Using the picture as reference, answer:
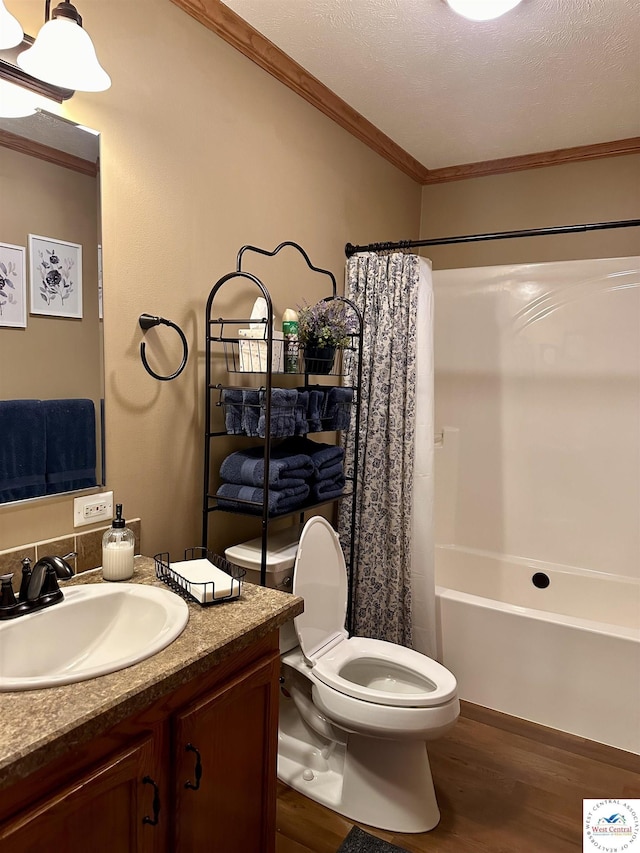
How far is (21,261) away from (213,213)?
78cm

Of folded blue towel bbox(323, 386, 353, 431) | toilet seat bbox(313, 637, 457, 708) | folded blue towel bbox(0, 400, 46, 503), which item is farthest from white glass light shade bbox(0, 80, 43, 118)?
toilet seat bbox(313, 637, 457, 708)

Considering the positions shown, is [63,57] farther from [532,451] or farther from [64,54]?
[532,451]

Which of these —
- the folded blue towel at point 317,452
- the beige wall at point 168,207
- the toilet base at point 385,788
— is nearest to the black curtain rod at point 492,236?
the beige wall at point 168,207

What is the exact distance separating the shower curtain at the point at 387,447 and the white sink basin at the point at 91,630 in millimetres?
1314

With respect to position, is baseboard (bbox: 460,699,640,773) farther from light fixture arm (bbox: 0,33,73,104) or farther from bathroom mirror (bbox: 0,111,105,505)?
light fixture arm (bbox: 0,33,73,104)

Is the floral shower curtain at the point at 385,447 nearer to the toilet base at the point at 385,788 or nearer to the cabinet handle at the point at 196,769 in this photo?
the toilet base at the point at 385,788

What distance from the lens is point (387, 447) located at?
9.00 feet

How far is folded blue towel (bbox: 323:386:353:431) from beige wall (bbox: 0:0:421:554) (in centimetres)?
43

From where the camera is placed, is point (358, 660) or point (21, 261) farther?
point (358, 660)

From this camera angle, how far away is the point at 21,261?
4.93ft

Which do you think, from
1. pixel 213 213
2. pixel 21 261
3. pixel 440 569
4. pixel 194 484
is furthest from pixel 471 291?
pixel 21 261

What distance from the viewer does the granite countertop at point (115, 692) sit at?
943mm

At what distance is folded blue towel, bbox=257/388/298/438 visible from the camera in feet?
6.52

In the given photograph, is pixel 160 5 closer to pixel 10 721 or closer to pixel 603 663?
pixel 10 721
